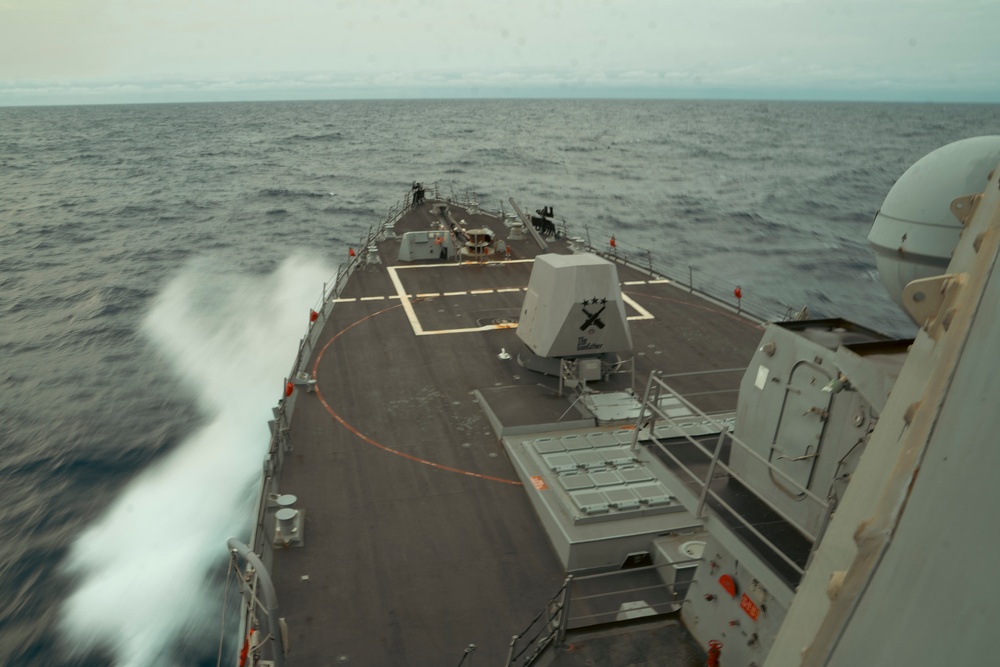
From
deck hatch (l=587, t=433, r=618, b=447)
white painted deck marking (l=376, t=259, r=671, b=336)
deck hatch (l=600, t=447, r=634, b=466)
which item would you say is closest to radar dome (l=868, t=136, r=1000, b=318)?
deck hatch (l=600, t=447, r=634, b=466)

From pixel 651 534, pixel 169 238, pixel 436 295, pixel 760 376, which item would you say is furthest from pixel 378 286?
pixel 169 238

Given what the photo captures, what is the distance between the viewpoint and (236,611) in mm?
14781

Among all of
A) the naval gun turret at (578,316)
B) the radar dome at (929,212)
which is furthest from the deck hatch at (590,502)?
the radar dome at (929,212)

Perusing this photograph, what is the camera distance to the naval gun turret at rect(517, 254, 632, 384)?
51.9 feet

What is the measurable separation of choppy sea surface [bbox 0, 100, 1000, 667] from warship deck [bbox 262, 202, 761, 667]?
3.71 meters

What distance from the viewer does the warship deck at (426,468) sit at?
9820mm

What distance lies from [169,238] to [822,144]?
11546cm

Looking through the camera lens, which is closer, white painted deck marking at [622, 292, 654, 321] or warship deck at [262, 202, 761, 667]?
warship deck at [262, 202, 761, 667]

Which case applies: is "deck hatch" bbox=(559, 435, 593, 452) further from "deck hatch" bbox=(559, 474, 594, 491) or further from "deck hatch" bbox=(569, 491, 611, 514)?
"deck hatch" bbox=(569, 491, 611, 514)

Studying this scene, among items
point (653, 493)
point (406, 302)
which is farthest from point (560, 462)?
point (406, 302)

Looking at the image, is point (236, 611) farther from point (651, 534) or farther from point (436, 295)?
point (436, 295)

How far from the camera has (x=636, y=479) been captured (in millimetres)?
12180

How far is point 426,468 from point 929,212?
964cm

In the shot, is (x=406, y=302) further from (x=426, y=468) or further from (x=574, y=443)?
(x=574, y=443)
